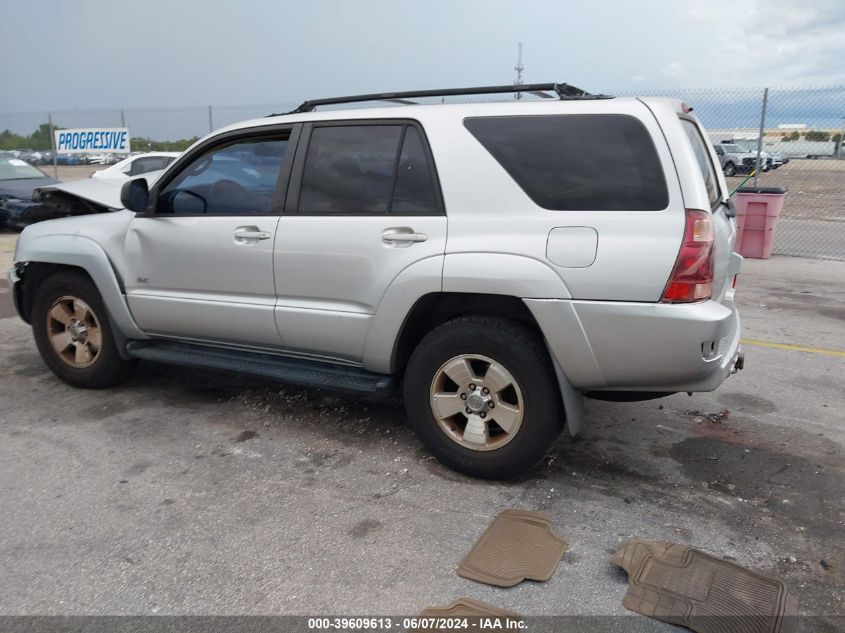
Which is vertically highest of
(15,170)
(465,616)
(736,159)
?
(736,159)

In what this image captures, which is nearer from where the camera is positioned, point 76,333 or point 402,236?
point 402,236

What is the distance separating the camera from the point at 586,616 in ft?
8.89

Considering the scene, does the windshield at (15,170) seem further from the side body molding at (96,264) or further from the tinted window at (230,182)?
the tinted window at (230,182)

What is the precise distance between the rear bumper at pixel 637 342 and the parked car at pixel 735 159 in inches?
529

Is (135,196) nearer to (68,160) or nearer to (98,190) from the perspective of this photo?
(98,190)

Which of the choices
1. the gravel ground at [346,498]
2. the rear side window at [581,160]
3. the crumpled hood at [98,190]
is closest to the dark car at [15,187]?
the crumpled hood at [98,190]

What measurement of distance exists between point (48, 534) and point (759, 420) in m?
4.05

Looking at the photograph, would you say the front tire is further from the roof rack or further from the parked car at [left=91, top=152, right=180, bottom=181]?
the parked car at [left=91, top=152, right=180, bottom=181]

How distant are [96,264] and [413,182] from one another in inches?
90.0

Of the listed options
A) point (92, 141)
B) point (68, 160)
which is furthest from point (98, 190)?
point (68, 160)

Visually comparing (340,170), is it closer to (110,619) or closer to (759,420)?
(110,619)

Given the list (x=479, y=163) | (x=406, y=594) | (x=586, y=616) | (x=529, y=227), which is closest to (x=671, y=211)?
(x=529, y=227)

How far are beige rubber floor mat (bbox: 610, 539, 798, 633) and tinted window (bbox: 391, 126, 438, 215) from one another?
1900 millimetres

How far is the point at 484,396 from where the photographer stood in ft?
11.9
